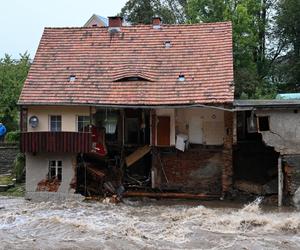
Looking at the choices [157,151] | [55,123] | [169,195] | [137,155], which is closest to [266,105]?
[157,151]

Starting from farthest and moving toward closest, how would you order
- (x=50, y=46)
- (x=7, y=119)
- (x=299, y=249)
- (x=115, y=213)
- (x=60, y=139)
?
1. (x=7, y=119)
2. (x=50, y=46)
3. (x=60, y=139)
4. (x=115, y=213)
5. (x=299, y=249)

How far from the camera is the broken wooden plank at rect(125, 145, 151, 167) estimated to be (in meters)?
24.6

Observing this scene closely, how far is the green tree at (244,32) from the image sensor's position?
1401 inches

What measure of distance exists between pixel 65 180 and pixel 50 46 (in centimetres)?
729

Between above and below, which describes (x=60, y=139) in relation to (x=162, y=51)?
below

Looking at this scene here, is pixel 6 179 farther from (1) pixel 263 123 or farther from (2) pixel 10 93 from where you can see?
(1) pixel 263 123

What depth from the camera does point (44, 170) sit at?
23688 millimetres

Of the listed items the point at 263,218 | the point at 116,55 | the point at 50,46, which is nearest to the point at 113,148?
the point at 116,55

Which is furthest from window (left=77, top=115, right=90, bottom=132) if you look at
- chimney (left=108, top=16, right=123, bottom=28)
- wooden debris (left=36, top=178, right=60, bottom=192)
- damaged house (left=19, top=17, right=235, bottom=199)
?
chimney (left=108, top=16, right=123, bottom=28)

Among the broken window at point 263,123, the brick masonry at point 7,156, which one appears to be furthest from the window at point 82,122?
the broken window at point 263,123

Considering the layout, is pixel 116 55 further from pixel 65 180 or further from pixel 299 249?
pixel 299 249

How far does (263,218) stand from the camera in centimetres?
1959

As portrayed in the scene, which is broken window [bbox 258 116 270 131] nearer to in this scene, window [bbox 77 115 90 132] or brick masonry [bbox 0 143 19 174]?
window [bbox 77 115 90 132]

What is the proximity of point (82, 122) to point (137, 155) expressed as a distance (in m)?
2.86
